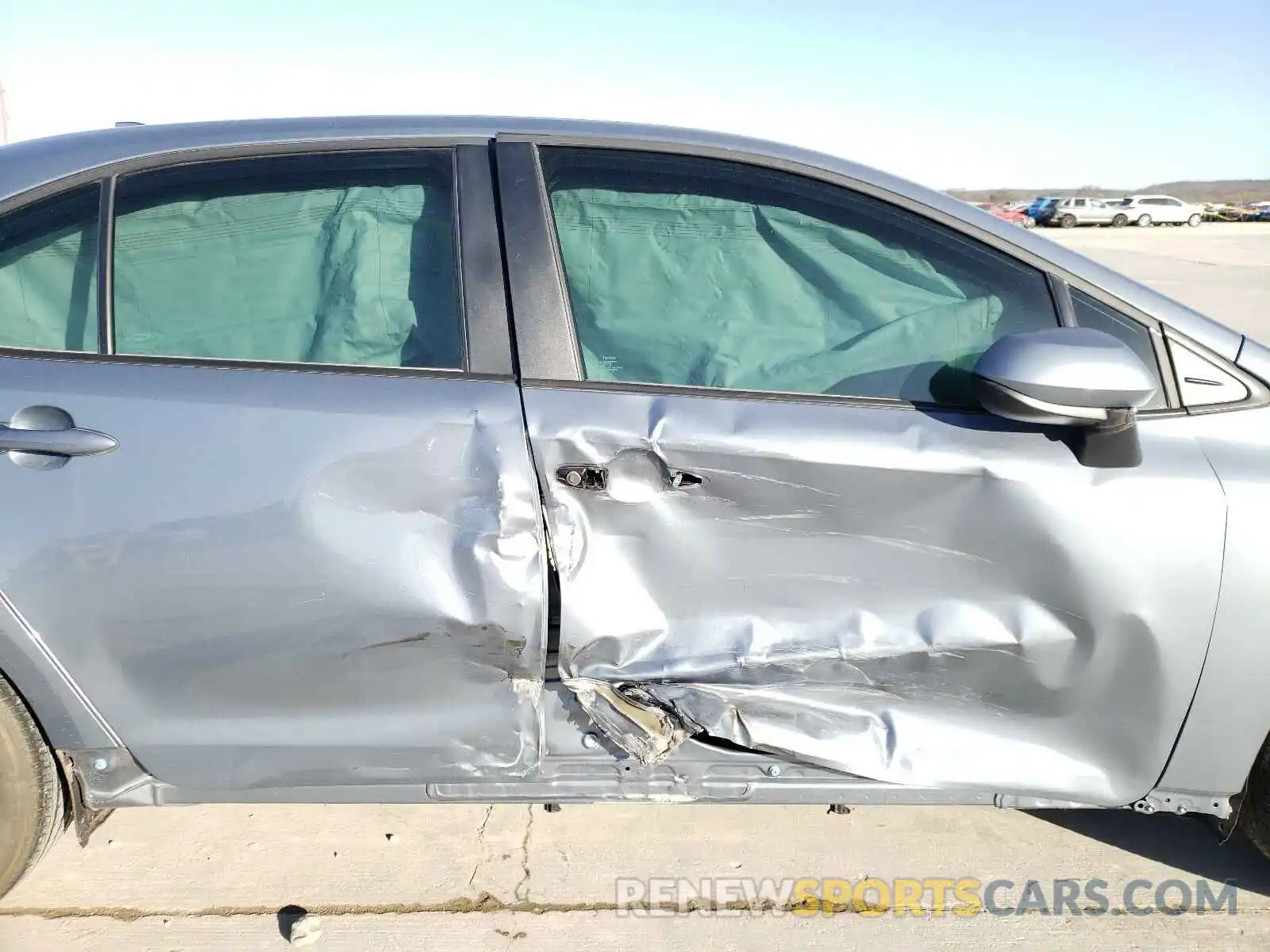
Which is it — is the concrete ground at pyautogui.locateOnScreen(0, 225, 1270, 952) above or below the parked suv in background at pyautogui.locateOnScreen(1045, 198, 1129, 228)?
below

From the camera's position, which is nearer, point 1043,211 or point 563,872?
point 563,872

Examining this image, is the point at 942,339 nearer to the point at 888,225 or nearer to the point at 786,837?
the point at 888,225

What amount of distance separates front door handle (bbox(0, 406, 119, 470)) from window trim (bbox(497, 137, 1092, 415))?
82 centimetres

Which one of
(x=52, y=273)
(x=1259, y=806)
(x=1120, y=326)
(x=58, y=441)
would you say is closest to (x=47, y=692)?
(x=58, y=441)

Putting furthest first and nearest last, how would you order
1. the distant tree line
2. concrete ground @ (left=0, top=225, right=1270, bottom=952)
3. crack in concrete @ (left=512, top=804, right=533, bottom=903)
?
1. the distant tree line
2. crack in concrete @ (left=512, top=804, right=533, bottom=903)
3. concrete ground @ (left=0, top=225, right=1270, bottom=952)

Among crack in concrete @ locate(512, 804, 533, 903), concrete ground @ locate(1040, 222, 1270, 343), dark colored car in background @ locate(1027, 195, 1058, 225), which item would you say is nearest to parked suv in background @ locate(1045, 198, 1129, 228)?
dark colored car in background @ locate(1027, 195, 1058, 225)

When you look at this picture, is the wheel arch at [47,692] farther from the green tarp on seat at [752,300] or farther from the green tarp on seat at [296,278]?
the green tarp on seat at [752,300]

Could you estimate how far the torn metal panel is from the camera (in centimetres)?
172

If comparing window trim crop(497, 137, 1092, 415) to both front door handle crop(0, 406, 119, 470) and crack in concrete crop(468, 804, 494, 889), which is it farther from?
crack in concrete crop(468, 804, 494, 889)

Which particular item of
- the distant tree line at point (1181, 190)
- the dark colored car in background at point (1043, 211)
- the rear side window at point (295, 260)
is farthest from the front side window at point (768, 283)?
the distant tree line at point (1181, 190)

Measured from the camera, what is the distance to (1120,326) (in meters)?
1.90

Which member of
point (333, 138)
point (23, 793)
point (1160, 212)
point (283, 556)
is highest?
point (1160, 212)

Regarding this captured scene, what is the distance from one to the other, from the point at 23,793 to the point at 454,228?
4.83 ft

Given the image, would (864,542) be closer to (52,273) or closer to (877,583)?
(877,583)
